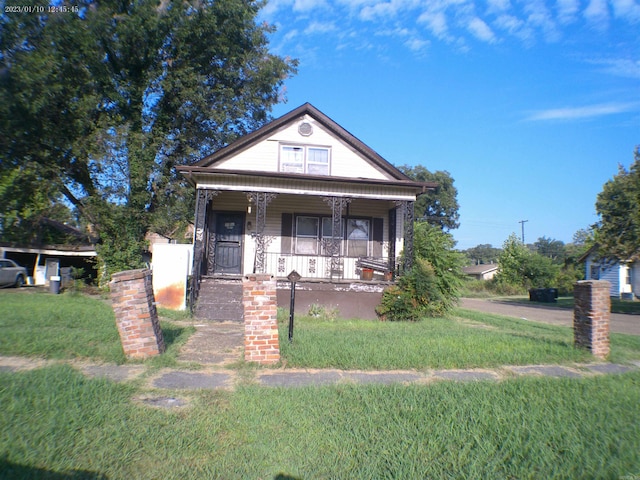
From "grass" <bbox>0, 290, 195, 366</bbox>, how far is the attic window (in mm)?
6446

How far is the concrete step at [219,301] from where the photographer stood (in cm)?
1114

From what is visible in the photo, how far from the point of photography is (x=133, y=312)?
6.16 meters

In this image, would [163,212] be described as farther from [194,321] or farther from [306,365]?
[306,365]

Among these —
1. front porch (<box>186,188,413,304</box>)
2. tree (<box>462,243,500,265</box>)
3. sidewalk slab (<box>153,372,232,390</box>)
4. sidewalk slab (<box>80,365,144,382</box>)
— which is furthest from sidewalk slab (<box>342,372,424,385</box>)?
tree (<box>462,243,500,265</box>)

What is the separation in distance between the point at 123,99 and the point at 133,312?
1452cm

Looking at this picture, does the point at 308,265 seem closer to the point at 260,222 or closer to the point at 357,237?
the point at 357,237

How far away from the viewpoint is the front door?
47.0 feet

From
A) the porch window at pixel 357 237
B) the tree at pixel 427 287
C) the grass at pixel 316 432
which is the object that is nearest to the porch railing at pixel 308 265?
the porch window at pixel 357 237

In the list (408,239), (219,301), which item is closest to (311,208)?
(408,239)

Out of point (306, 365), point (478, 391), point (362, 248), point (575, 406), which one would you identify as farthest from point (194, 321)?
point (575, 406)

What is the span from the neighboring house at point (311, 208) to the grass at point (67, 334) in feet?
13.3

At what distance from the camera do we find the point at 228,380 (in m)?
5.43

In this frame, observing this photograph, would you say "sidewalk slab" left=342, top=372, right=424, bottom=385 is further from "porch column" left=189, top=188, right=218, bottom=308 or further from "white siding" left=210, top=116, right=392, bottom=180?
"white siding" left=210, top=116, right=392, bottom=180

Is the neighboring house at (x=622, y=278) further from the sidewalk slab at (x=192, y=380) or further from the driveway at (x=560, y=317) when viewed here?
the sidewalk slab at (x=192, y=380)
